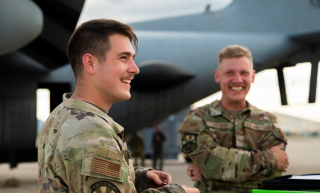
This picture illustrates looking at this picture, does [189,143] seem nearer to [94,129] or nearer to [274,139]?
[274,139]

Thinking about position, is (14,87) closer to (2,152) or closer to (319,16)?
(2,152)

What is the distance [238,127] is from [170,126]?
1050 cm

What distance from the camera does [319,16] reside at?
917 cm

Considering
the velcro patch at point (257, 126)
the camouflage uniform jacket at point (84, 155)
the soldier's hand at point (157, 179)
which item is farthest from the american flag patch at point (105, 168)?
the velcro patch at point (257, 126)

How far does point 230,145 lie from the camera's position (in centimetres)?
223

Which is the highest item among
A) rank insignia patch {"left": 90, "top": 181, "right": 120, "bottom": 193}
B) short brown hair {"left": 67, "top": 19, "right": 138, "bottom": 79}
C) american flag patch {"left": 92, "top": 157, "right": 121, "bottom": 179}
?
short brown hair {"left": 67, "top": 19, "right": 138, "bottom": 79}

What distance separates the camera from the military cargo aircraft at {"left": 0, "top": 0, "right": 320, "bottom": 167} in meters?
5.77

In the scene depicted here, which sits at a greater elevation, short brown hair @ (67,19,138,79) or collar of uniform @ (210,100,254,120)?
short brown hair @ (67,19,138,79)

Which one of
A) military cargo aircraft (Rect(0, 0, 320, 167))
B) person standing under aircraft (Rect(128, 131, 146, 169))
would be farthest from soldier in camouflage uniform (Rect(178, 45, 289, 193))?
person standing under aircraft (Rect(128, 131, 146, 169))

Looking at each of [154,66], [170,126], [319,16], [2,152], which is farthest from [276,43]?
[2,152]

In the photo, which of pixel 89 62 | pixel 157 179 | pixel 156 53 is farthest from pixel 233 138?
pixel 156 53

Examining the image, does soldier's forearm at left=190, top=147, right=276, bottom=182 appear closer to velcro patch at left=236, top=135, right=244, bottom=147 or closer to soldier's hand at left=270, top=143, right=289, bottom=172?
soldier's hand at left=270, top=143, right=289, bottom=172

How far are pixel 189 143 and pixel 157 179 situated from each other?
80 centimetres

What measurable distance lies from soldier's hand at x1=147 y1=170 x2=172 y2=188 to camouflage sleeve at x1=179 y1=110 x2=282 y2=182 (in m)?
0.66
